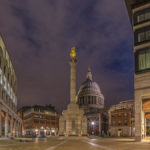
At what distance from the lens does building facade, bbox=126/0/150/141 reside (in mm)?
39312

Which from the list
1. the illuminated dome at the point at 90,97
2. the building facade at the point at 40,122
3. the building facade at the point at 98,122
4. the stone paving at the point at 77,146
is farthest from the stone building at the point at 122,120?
the stone paving at the point at 77,146

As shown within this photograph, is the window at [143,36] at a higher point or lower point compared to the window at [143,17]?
lower

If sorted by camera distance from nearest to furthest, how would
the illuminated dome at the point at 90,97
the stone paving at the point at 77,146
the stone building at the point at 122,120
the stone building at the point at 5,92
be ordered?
the stone paving at the point at 77,146, the stone building at the point at 5,92, the stone building at the point at 122,120, the illuminated dome at the point at 90,97

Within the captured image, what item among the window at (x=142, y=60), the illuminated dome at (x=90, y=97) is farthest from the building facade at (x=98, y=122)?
the window at (x=142, y=60)

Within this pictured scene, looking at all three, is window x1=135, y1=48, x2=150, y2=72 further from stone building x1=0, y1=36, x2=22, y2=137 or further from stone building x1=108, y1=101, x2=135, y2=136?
stone building x1=108, y1=101, x2=135, y2=136

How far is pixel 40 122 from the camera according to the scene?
140 m

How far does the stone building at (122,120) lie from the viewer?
10638 cm

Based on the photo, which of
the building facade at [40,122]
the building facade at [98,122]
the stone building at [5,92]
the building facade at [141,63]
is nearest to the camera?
the building facade at [141,63]

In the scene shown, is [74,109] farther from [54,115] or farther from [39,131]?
[54,115]

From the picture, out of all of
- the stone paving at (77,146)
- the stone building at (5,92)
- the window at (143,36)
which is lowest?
the stone paving at (77,146)

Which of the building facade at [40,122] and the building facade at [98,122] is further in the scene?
the building facade at [40,122]

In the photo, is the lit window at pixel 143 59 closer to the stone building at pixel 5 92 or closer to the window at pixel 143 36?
the window at pixel 143 36

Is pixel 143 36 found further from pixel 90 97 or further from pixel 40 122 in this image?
pixel 90 97

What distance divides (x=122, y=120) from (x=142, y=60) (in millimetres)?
72939
